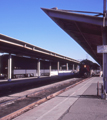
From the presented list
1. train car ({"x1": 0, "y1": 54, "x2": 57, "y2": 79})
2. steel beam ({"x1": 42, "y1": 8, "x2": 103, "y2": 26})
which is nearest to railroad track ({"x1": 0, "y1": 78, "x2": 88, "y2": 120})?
steel beam ({"x1": 42, "y1": 8, "x2": 103, "y2": 26})

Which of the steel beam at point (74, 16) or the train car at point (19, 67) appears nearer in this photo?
the steel beam at point (74, 16)

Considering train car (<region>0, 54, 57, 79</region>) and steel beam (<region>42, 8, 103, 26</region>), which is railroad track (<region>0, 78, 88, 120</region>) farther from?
train car (<region>0, 54, 57, 79</region>)

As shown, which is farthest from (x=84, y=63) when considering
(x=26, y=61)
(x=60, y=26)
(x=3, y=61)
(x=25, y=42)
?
(x=60, y=26)

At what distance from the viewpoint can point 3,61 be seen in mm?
39500

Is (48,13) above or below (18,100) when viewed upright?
above

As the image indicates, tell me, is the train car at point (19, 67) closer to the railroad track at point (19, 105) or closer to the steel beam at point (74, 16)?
the railroad track at point (19, 105)

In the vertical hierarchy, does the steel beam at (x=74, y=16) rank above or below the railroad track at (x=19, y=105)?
above

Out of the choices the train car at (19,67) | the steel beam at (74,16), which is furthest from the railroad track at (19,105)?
the train car at (19,67)

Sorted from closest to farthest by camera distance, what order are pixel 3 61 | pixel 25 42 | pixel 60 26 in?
pixel 60 26 < pixel 25 42 < pixel 3 61

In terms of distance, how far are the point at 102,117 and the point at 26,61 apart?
41710 millimetres

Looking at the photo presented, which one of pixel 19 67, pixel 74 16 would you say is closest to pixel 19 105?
pixel 74 16

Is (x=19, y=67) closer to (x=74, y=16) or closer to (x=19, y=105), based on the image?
(x=19, y=105)

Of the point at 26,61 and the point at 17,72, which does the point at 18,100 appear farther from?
the point at 26,61

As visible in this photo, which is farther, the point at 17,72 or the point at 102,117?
the point at 17,72
